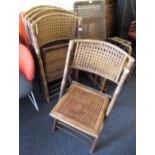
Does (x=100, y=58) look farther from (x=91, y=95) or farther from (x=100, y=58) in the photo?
(x=91, y=95)

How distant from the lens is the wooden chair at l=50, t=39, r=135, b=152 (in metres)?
1.28

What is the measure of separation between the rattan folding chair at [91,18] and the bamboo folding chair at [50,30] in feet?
0.91

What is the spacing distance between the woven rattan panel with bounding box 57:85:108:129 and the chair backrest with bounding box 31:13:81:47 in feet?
1.55

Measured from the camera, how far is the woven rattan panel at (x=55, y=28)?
160 centimetres

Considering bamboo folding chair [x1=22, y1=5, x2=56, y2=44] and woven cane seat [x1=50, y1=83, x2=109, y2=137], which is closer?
woven cane seat [x1=50, y1=83, x2=109, y2=137]

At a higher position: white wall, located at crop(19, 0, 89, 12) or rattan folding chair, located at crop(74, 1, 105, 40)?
white wall, located at crop(19, 0, 89, 12)

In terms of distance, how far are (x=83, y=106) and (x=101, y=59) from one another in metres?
0.36

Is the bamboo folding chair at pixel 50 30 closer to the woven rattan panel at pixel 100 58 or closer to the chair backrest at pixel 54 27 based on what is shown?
the chair backrest at pixel 54 27

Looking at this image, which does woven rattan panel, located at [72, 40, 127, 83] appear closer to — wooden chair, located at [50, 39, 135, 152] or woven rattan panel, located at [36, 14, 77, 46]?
wooden chair, located at [50, 39, 135, 152]

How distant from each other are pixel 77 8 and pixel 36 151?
136cm

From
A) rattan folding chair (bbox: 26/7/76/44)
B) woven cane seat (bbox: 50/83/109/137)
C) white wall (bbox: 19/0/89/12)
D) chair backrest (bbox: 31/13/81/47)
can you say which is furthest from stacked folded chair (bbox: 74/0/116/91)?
woven cane seat (bbox: 50/83/109/137)

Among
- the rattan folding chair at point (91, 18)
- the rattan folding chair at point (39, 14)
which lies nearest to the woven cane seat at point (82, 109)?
the rattan folding chair at point (39, 14)
